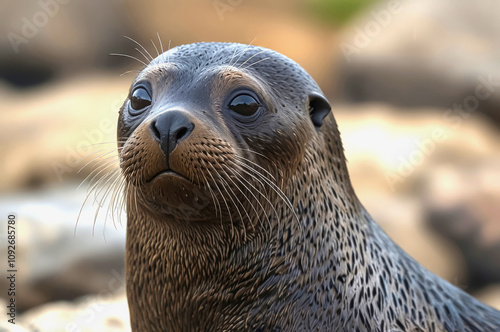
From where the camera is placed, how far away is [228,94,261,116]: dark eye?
3133 millimetres

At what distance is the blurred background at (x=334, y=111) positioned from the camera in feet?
22.3

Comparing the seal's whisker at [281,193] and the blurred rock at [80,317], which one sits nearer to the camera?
the seal's whisker at [281,193]

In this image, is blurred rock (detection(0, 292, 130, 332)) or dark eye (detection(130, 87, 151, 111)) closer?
dark eye (detection(130, 87, 151, 111))

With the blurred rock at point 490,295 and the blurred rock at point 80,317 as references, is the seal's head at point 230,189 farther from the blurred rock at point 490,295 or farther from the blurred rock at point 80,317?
the blurred rock at point 490,295

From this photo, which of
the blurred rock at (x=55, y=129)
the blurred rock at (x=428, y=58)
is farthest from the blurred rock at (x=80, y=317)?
the blurred rock at (x=428, y=58)

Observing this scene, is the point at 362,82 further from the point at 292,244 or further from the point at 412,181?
the point at 292,244

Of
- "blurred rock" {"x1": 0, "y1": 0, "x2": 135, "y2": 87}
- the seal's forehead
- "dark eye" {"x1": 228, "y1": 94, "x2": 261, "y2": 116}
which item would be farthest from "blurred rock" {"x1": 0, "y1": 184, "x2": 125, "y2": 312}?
"blurred rock" {"x1": 0, "y1": 0, "x2": 135, "y2": 87}

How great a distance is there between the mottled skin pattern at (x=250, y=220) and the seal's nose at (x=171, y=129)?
0.05 m

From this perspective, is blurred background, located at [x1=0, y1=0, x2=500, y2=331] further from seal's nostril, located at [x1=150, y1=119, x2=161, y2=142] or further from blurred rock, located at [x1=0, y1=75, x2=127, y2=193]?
seal's nostril, located at [x1=150, y1=119, x2=161, y2=142]

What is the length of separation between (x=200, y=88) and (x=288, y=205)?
0.72 m

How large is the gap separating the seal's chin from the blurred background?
2156mm

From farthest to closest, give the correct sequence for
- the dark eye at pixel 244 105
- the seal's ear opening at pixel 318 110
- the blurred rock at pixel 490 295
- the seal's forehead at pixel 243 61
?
the blurred rock at pixel 490 295 < the seal's ear opening at pixel 318 110 < the seal's forehead at pixel 243 61 < the dark eye at pixel 244 105

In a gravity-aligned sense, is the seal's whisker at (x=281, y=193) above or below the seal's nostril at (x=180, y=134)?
below

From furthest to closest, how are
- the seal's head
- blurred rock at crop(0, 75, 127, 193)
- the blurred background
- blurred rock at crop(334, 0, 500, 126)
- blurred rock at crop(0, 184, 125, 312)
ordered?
blurred rock at crop(334, 0, 500, 126), blurred rock at crop(0, 75, 127, 193), the blurred background, blurred rock at crop(0, 184, 125, 312), the seal's head
